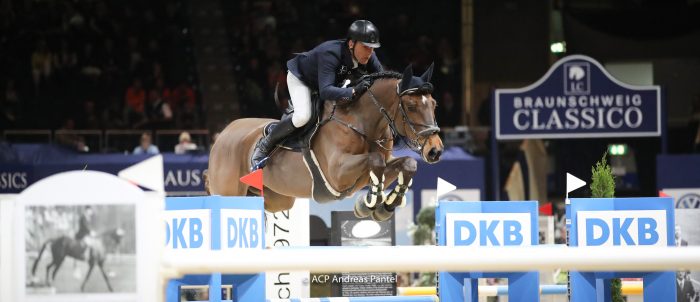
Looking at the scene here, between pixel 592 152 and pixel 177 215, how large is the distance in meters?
10.0

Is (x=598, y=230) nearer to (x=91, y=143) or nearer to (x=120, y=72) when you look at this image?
(x=91, y=143)

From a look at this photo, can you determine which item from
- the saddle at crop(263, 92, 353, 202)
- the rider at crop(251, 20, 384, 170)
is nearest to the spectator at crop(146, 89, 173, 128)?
the rider at crop(251, 20, 384, 170)

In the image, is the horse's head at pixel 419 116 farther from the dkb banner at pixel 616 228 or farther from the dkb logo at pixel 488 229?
the dkb banner at pixel 616 228

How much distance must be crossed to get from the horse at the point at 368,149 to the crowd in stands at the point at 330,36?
8.32 meters

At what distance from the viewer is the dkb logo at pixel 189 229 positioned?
452 cm

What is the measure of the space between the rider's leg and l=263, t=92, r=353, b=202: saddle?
6cm

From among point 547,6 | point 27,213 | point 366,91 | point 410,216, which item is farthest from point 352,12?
point 27,213

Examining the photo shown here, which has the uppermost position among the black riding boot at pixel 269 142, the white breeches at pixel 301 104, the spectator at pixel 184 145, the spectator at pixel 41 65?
the spectator at pixel 41 65

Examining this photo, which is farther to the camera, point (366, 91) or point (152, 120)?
point (152, 120)

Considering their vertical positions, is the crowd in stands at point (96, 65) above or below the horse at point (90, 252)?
above

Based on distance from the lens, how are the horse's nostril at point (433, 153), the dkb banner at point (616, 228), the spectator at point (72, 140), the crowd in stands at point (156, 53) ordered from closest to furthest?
the dkb banner at point (616, 228)
the horse's nostril at point (433, 153)
the spectator at point (72, 140)
the crowd in stands at point (156, 53)

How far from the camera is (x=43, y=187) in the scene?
2752 mm

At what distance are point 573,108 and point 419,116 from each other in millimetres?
6019

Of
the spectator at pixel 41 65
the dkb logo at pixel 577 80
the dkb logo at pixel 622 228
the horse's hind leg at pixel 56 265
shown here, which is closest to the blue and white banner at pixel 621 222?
the dkb logo at pixel 622 228
